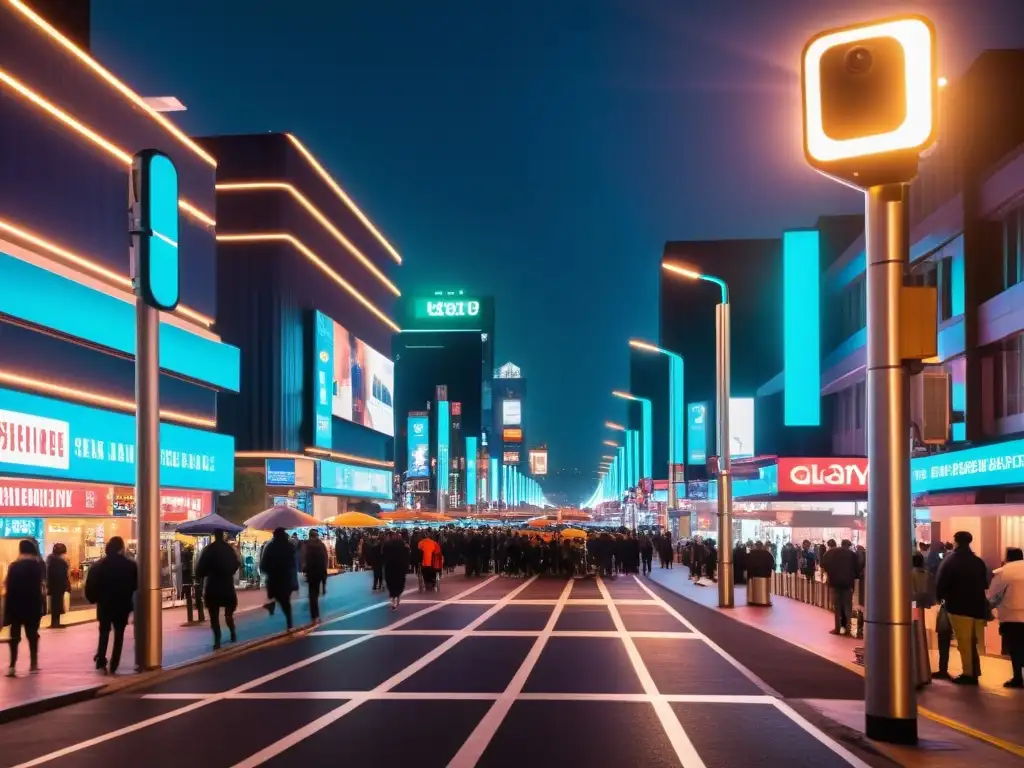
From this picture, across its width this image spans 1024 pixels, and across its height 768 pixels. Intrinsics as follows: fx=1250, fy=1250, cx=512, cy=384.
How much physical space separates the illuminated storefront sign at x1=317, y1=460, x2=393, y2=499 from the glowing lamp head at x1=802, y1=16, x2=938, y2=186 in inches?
2369

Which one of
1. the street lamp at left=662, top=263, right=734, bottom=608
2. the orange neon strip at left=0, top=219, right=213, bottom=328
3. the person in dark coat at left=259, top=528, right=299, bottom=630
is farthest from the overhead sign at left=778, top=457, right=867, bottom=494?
the orange neon strip at left=0, top=219, right=213, bottom=328

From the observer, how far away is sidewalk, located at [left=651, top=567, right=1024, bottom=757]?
12.0 m

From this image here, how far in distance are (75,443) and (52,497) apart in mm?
2313

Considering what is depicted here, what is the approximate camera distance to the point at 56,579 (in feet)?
78.2

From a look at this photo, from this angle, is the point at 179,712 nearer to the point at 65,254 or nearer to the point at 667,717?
the point at 667,717

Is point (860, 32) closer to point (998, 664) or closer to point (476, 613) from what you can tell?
point (998, 664)

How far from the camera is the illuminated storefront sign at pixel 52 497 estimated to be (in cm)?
2608

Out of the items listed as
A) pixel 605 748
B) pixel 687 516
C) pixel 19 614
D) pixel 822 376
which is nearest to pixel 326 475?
pixel 687 516

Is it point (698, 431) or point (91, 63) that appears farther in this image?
point (698, 431)

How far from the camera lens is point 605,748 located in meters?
10.9

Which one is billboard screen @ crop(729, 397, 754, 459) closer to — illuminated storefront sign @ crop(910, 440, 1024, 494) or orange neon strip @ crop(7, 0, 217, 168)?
illuminated storefront sign @ crop(910, 440, 1024, 494)

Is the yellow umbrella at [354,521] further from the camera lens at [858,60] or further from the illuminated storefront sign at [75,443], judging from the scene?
the camera lens at [858,60]

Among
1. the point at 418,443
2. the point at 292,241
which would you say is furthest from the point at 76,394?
the point at 418,443

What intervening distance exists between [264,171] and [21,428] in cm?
4052
